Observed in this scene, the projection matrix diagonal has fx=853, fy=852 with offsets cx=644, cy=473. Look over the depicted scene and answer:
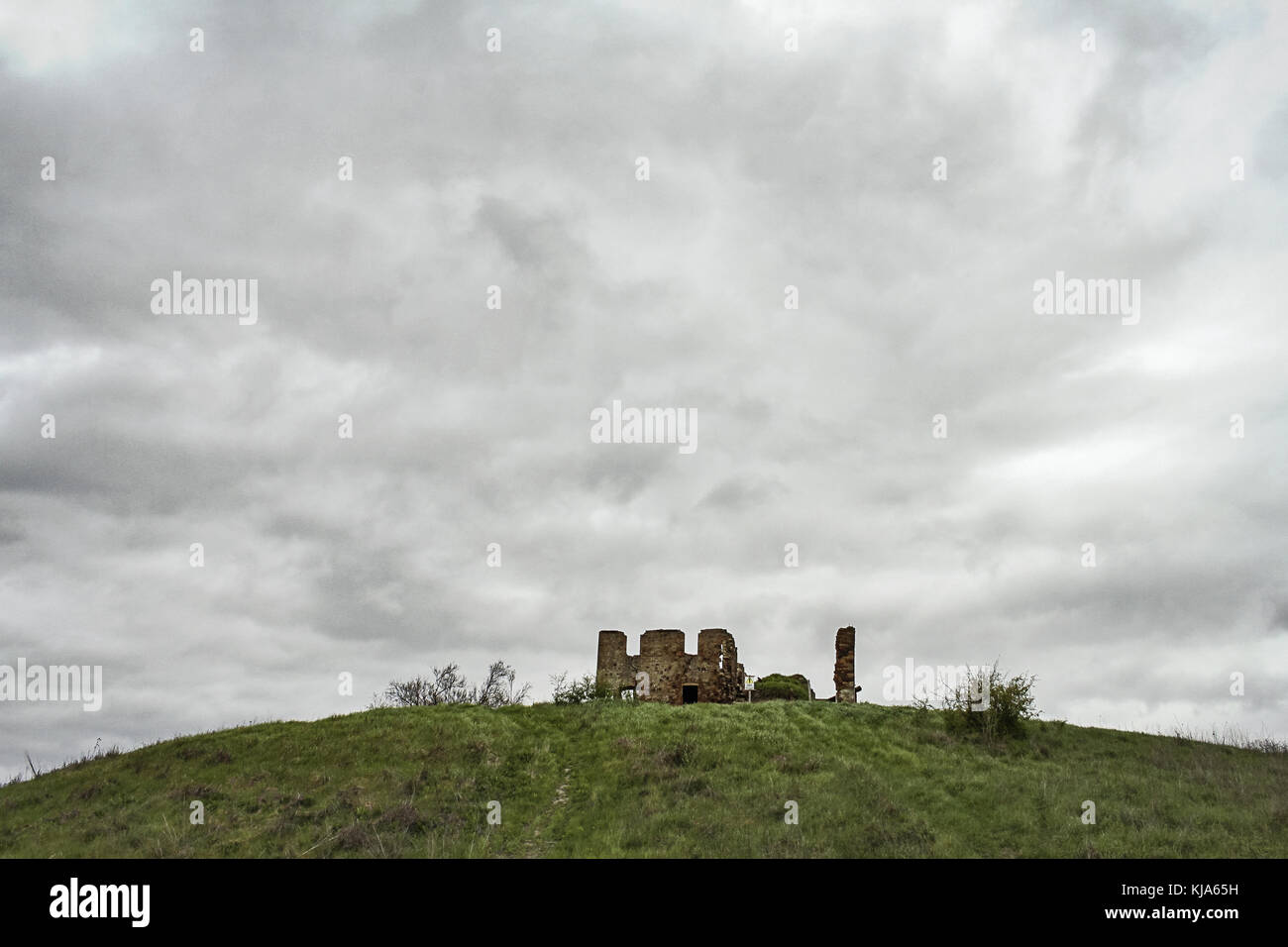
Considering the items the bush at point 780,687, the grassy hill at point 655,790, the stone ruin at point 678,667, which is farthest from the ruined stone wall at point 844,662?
the grassy hill at point 655,790

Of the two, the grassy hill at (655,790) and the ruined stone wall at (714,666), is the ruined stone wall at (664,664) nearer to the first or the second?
the ruined stone wall at (714,666)

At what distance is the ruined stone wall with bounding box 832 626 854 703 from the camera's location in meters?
38.5

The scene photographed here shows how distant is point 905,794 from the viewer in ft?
69.6

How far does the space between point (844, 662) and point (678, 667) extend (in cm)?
761

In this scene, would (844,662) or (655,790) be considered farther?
(844,662)

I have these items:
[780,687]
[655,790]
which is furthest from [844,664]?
[655,790]

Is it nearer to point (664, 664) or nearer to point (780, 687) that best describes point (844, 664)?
point (780, 687)

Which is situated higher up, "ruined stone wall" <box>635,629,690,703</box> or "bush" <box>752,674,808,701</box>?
"ruined stone wall" <box>635,629,690,703</box>

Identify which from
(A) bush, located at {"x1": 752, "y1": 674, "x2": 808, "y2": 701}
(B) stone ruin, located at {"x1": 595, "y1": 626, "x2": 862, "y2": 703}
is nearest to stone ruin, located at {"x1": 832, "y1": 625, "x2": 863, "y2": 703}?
(B) stone ruin, located at {"x1": 595, "y1": 626, "x2": 862, "y2": 703}

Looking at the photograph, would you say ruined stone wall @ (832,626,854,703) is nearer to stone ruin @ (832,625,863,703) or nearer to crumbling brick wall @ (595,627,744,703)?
stone ruin @ (832,625,863,703)

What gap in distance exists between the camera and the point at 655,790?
846 inches

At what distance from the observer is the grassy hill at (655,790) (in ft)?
59.0
